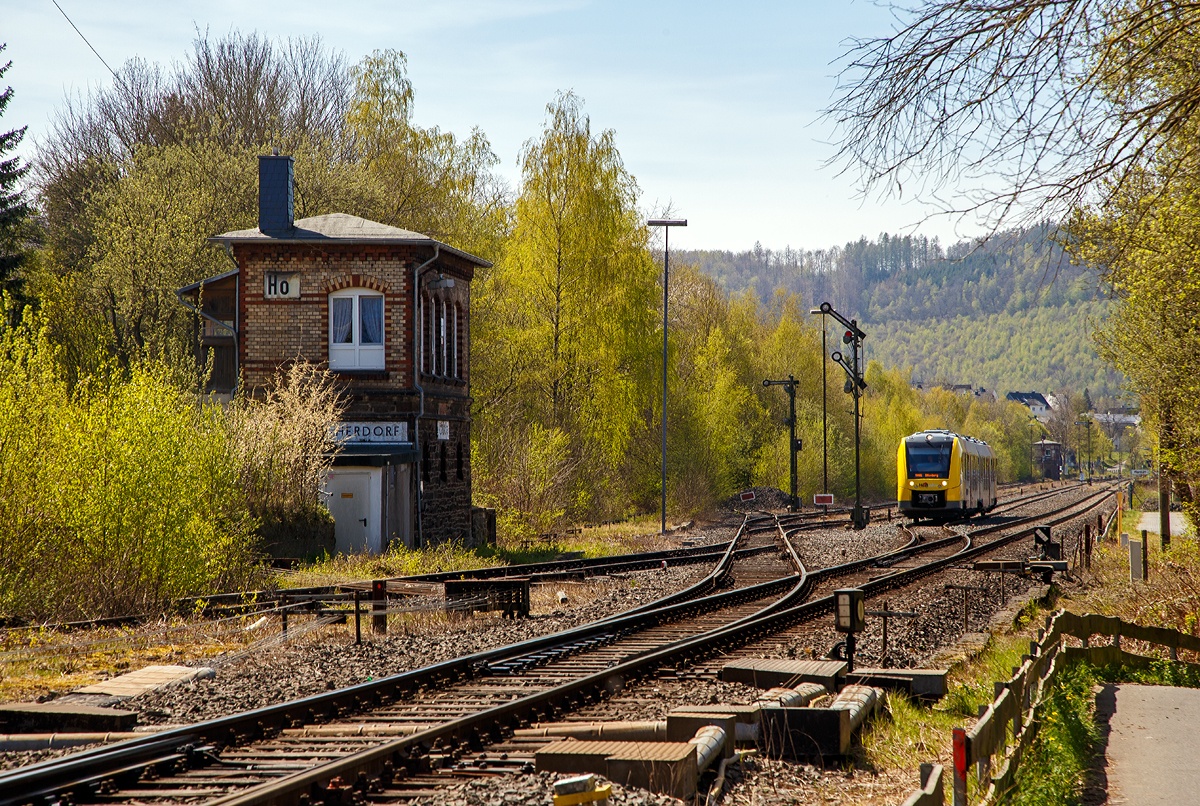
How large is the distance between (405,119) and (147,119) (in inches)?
467

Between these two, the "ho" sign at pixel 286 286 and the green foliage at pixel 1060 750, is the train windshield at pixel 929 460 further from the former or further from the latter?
the green foliage at pixel 1060 750

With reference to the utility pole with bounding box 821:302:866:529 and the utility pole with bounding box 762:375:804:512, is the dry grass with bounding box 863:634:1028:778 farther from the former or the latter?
the utility pole with bounding box 762:375:804:512

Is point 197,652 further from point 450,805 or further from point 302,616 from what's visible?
point 450,805

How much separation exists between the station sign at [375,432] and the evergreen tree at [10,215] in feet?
34.9

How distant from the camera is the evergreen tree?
27.8 m

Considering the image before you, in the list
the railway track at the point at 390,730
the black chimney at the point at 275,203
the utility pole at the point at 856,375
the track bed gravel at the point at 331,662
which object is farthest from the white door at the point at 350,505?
the utility pole at the point at 856,375

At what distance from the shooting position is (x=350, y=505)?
24047 millimetres

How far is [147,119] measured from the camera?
45.2 m

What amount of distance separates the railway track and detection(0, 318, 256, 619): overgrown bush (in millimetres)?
5839

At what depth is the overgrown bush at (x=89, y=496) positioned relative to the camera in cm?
1277

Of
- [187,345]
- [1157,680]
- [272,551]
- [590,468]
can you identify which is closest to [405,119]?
[187,345]

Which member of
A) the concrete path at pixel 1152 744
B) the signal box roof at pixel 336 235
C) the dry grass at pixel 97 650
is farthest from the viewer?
the signal box roof at pixel 336 235

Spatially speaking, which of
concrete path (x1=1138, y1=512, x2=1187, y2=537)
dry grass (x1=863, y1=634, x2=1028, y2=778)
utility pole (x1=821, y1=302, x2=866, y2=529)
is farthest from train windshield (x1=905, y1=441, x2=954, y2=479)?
dry grass (x1=863, y1=634, x2=1028, y2=778)

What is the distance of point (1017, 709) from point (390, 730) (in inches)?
173
